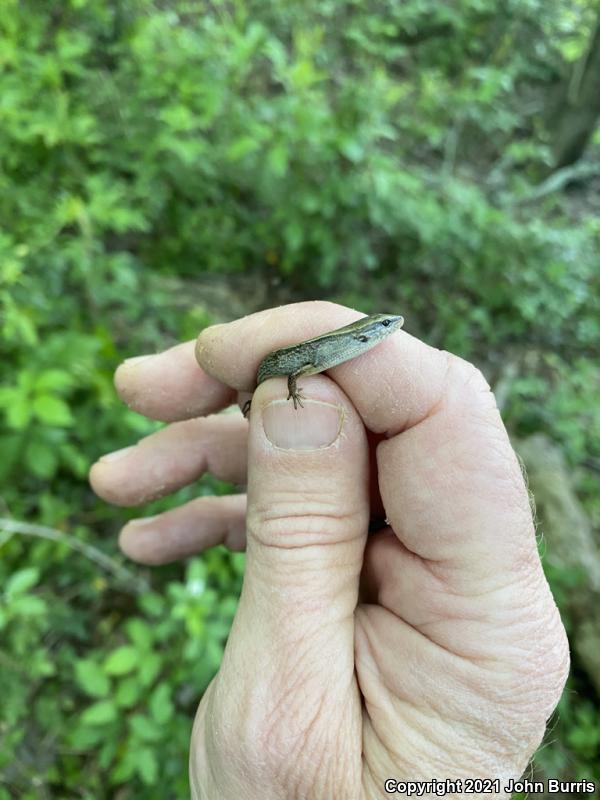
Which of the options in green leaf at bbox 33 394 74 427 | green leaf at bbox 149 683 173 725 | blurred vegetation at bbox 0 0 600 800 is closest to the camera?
green leaf at bbox 149 683 173 725

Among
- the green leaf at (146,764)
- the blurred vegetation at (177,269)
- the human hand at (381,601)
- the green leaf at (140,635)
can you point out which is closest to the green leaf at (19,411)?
the blurred vegetation at (177,269)

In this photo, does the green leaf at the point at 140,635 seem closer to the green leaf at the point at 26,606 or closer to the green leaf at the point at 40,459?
the green leaf at the point at 26,606

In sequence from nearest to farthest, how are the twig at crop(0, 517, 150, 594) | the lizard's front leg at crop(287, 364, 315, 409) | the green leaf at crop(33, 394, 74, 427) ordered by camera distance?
the lizard's front leg at crop(287, 364, 315, 409)
the green leaf at crop(33, 394, 74, 427)
the twig at crop(0, 517, 150, 594)

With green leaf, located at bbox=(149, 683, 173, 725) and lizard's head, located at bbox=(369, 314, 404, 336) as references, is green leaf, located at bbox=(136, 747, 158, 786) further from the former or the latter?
lizard's head, located at bbox=(369, 314, 404, 336)

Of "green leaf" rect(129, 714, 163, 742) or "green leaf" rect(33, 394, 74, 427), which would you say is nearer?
"green leaf" rect(129, 714, 163, 742)

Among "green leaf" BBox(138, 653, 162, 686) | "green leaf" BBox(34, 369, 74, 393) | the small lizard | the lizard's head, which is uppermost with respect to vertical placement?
the lizard's head

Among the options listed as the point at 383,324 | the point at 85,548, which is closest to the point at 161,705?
the point at 85,548

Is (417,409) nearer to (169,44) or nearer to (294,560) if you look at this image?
(294,560)

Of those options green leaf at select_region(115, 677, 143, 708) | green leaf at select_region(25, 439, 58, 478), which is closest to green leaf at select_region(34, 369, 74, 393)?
green leaf at select_region(25, 439, 58, 478)
